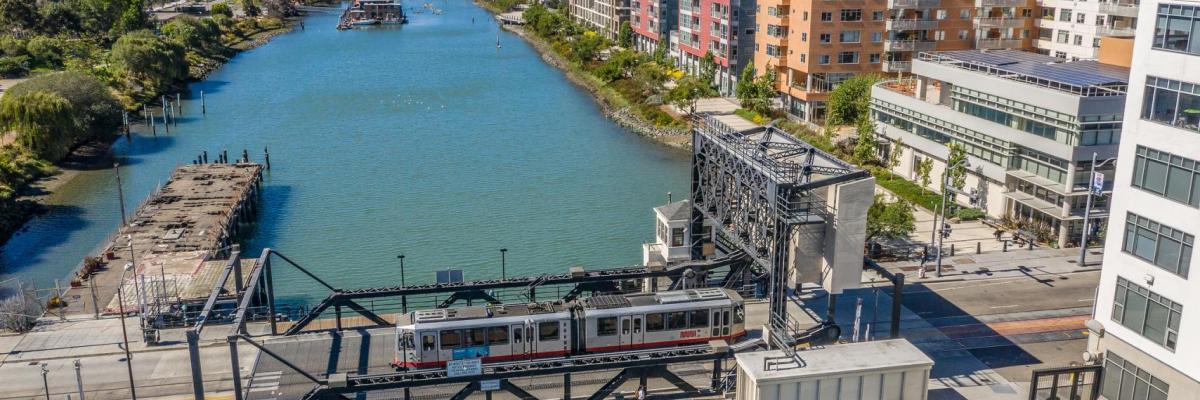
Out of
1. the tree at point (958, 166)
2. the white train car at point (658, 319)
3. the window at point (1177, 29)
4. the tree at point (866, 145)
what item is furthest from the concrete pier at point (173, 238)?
the tree at point (958, 166)

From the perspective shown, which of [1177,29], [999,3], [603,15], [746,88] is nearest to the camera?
[1177,29]

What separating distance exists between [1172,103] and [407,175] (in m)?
46.0

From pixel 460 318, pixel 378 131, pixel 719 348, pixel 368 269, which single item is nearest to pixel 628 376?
pixel 719 348

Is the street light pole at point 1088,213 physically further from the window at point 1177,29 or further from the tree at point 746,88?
the tree at point 746,88

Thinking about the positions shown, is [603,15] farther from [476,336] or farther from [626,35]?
[476,336]

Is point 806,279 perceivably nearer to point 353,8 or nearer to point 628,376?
point 628,376

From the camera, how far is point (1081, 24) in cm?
6919

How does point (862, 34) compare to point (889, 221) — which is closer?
point (889, 221)

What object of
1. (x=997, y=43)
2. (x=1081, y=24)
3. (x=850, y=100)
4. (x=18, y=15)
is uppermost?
(x=1081, y=24)

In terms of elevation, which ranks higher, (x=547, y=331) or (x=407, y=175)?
(x=547, y=331)

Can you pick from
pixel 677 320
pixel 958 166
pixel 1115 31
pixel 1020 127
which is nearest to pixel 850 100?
pixel 958 166

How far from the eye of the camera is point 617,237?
48.2 meters

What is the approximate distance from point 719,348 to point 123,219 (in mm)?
35920

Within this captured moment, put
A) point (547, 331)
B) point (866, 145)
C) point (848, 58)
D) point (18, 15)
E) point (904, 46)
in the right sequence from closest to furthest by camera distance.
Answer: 1. point (547, 331)
2. point (866, 145)
3. point (904, 46)
4. point (848, 58)
5. point (18, 15)
